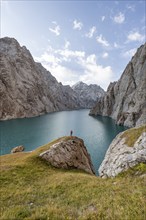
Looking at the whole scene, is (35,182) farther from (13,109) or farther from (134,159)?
(13,109)

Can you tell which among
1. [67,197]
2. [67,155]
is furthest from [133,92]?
[67,197]

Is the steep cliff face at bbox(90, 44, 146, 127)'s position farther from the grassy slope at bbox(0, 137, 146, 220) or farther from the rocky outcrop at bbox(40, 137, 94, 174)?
the grassy slope at bbox(0, 137, 146, 220)

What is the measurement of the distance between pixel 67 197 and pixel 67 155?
54.9 ft

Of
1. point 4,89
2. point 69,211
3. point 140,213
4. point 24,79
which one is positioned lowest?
point 69,211

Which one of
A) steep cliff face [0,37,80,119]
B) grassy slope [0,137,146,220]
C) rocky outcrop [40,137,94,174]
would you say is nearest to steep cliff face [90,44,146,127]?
rocky outcrop [40,137,94,174]

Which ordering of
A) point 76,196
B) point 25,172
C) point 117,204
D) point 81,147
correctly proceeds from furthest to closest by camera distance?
point 81,147 < point 25,172 < point 76,196 < point 117,204

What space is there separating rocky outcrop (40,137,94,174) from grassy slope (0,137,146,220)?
3.29 metres

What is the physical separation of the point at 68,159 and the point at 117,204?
20.5m

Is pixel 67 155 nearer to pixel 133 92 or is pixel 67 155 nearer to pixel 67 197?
pixel 67 197

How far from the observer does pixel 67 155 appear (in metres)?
28.2

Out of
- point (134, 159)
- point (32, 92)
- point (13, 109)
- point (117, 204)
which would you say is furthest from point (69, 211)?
point (32, 92)

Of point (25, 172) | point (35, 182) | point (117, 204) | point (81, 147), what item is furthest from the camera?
point (81, 147)

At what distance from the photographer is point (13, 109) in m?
160

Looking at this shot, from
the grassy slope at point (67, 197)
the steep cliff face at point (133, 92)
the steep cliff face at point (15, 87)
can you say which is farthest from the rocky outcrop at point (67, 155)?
the steep cliff face at point (15, 87)
